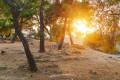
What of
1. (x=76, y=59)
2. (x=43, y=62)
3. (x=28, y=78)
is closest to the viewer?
(x=28, y=78)

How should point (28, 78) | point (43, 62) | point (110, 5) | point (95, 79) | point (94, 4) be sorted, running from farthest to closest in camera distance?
1. point (43, 62)
2. point (94, 4)
3. point (110, 5)
4. point (95, 79)
5. point (28, 78)

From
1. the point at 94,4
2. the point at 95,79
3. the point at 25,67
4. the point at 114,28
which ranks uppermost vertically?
the point at 94,4

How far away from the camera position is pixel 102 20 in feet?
23.8

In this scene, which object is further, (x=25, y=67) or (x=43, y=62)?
(x=43, y=62)

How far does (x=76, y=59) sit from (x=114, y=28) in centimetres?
413

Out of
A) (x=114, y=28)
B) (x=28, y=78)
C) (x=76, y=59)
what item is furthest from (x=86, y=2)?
(x=28, y=78)

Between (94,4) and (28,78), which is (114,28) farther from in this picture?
(28,78)

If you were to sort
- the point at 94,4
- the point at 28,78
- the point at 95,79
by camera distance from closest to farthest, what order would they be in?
the point at 28,78
the point at 95,79
the point at 94,4

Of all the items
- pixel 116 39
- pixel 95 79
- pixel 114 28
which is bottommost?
pixel 95 79

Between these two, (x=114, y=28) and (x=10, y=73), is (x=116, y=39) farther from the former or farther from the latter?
(x=10, y=73)

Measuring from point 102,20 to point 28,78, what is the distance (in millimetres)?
5584

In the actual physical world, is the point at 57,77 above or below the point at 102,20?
Answer: below

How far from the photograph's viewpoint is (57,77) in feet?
20.0

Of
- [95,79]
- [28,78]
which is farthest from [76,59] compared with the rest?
[28,78]
